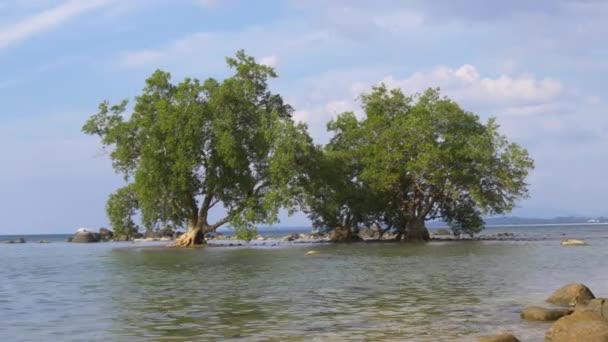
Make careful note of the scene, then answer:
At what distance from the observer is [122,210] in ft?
222

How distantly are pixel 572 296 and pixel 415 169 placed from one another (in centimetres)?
4704

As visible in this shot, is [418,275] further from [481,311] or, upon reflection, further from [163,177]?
[163,177]

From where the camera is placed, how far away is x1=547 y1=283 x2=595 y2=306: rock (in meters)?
20.6

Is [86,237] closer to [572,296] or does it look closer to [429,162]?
[429,162]

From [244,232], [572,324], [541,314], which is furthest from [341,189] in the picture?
[572,324]

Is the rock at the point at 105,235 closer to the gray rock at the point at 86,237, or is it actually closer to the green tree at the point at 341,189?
the gray rock at the point at 86,237

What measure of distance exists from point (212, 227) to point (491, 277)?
41402 millimetres

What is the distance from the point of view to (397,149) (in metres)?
69.2

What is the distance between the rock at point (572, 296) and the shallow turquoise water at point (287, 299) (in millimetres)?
893

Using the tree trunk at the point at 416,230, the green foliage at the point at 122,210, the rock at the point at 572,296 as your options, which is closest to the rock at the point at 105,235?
the green foliage at the point at 122,210

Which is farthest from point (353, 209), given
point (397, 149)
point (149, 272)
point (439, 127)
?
point (149, 272)

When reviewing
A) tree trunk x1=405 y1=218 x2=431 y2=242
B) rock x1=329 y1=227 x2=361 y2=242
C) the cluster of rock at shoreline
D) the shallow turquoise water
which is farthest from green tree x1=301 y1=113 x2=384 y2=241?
the cluster of rock at shoreline

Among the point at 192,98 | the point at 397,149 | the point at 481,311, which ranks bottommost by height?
the point at 481,311

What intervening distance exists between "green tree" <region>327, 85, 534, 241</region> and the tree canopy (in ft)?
0.31
